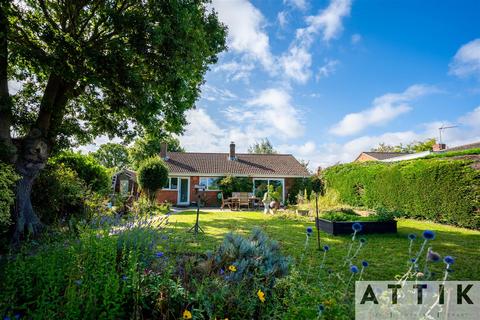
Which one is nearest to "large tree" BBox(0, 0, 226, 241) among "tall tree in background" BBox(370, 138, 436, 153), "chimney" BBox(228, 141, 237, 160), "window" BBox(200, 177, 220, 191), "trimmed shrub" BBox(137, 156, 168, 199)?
"trimmed shrub" BBox(137, 156, 168, 199)

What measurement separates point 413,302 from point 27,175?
27.2ft

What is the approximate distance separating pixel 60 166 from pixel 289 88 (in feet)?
32.7

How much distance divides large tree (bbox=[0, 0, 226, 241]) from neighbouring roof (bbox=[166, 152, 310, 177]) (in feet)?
50.0

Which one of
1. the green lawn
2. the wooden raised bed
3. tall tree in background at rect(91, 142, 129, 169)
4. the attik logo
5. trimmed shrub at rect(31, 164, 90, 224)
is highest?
tall tree in background at rect(91, 142, 129, 169)

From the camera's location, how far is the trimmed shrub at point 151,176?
58.2ft

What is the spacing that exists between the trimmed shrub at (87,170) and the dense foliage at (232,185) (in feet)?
37.4

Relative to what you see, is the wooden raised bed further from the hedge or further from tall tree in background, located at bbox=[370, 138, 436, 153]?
tall tree in background, located at bbox=[370, 138, 436, 153]

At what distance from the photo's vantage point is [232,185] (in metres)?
22.5

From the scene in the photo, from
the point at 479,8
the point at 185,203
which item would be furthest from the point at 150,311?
the point at 185,203

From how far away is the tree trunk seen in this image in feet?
20.6

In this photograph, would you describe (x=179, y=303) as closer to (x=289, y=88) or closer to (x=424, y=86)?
(x=289, y=88)

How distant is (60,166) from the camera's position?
9312 millimetres

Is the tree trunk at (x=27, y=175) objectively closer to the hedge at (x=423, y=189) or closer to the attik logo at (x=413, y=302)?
the attik logo at (x=413, y=302)

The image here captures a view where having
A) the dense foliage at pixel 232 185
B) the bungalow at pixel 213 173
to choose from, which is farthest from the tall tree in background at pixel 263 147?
the dense foliage at pixel 232 185
